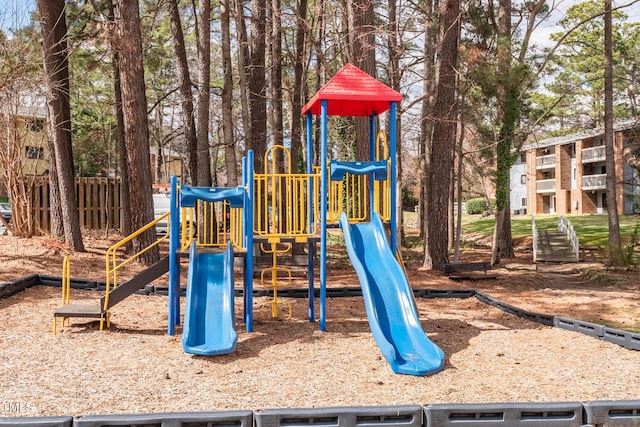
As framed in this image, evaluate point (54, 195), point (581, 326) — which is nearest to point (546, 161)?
point (54, 195)

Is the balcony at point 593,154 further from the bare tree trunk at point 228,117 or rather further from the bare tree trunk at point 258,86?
the bare tree trunk at point 228,117

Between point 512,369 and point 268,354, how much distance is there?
2.92m

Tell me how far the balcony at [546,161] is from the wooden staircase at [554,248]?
20540 mm

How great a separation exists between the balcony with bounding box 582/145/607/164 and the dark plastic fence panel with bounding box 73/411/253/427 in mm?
41458

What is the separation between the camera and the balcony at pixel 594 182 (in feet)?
135

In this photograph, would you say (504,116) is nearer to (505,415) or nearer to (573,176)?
(505,415)

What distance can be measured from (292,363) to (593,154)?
40.6 meters

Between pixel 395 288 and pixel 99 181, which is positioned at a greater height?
pixel 99 181

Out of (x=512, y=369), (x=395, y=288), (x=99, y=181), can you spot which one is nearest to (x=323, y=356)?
(x=395, y=288)

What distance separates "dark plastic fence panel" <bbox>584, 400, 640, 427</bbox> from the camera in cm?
471

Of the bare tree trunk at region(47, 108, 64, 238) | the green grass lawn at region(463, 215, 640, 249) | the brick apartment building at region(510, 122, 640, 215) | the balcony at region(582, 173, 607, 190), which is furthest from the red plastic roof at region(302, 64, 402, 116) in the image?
the balcony at region(582, 173, 607, 190)

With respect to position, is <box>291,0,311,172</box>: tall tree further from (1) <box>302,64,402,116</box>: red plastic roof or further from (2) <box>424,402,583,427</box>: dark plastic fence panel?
(2) <box>424,402,583,427</box>: dark plastic fence panel

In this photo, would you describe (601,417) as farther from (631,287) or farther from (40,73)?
(40,73)

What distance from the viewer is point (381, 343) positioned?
677 centimetres
